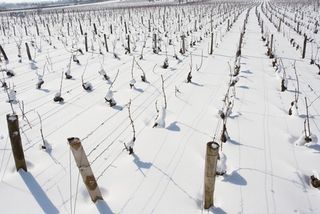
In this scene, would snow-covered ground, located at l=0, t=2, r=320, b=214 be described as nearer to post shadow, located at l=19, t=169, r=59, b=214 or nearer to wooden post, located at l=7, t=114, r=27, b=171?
post shadow, located at l=19, t=169, r=59, b=214

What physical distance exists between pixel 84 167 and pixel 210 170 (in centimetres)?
119

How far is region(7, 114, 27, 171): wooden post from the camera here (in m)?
3.24

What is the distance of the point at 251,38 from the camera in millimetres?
13078

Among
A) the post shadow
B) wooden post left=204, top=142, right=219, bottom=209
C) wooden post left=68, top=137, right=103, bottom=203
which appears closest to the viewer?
wooden post left=204, top=142, right=219, bottom=209

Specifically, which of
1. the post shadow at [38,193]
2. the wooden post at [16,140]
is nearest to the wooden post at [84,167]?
the post shadow at [38,193]

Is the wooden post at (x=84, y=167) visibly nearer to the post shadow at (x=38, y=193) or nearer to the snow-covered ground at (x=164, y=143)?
the snow-covered ground at (x=164, y=143)

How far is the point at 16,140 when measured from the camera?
3.44 m

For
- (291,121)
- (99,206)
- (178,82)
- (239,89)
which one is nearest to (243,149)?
(291,121)

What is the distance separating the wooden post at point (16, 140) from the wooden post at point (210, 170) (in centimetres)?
214

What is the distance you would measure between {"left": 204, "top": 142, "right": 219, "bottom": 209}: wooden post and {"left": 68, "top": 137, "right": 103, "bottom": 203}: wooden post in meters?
1.13

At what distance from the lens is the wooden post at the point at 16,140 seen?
10.6 feet

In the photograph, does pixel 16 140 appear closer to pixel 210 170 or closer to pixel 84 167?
pixel 84 167

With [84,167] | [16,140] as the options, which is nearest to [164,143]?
[84,167]

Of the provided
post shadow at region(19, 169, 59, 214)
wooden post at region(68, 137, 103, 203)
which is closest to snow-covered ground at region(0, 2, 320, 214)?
post shadow at region(19, 169, 59, 214)
